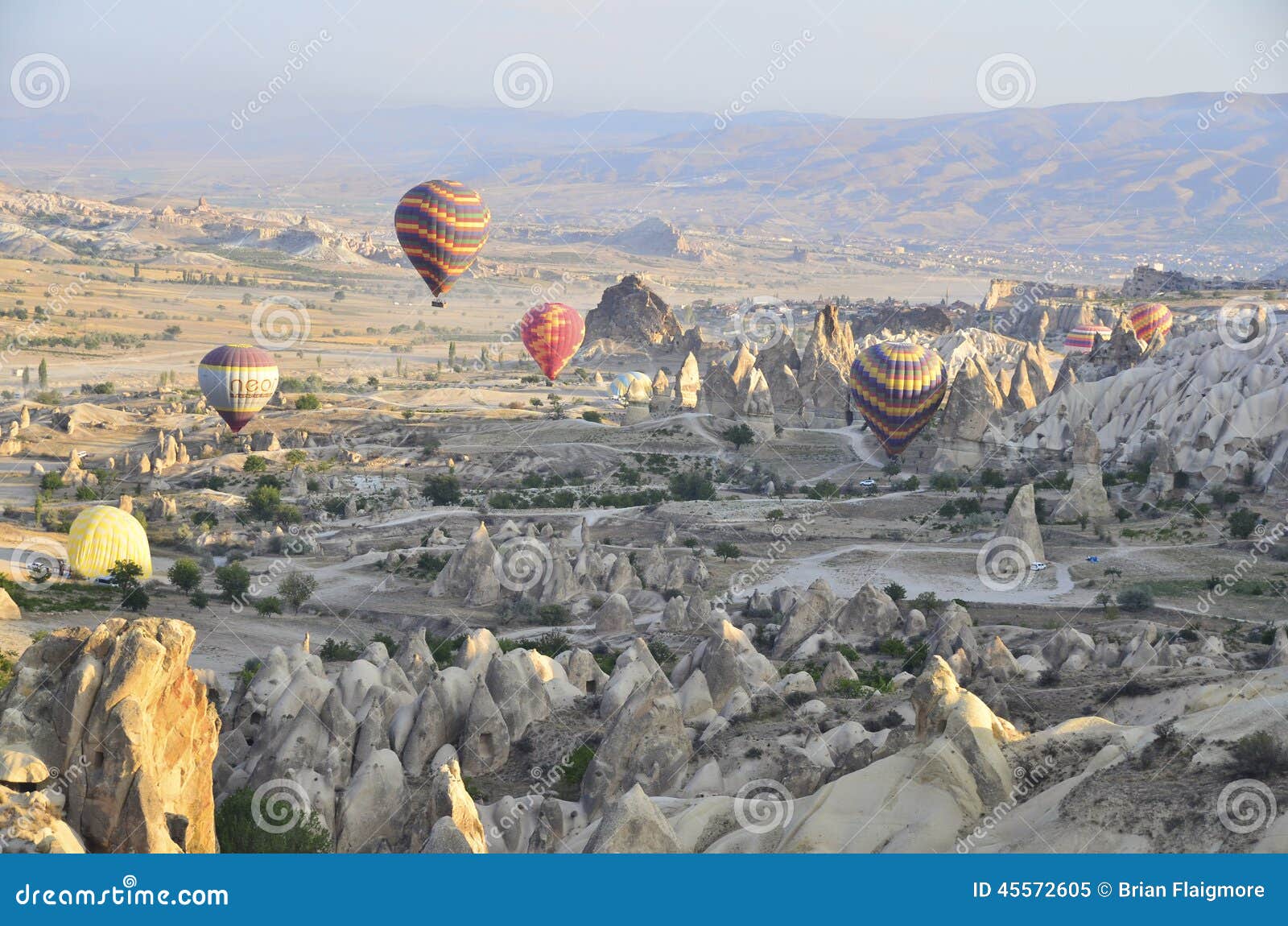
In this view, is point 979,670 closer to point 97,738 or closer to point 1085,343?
point 97,738

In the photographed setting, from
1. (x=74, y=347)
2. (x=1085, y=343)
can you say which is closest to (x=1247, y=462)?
(x=1085, y=343)

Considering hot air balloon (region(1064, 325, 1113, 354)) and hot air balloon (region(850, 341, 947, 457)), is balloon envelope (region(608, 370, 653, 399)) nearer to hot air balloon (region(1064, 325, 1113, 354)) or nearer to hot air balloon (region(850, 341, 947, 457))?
hot air balloon (region(850, 341, 947, 457))

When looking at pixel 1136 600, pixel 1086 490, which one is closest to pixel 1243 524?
pixel 1086 490

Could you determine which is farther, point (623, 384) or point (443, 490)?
point (623, 384)

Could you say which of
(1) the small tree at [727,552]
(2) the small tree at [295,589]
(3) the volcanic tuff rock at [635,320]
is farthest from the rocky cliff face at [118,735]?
(3) the volcanic tuff rock at [635,320]

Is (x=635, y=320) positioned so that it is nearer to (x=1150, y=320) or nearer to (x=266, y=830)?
(x=1150, y=320)

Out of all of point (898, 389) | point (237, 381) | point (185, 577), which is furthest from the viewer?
point (237, 381)
